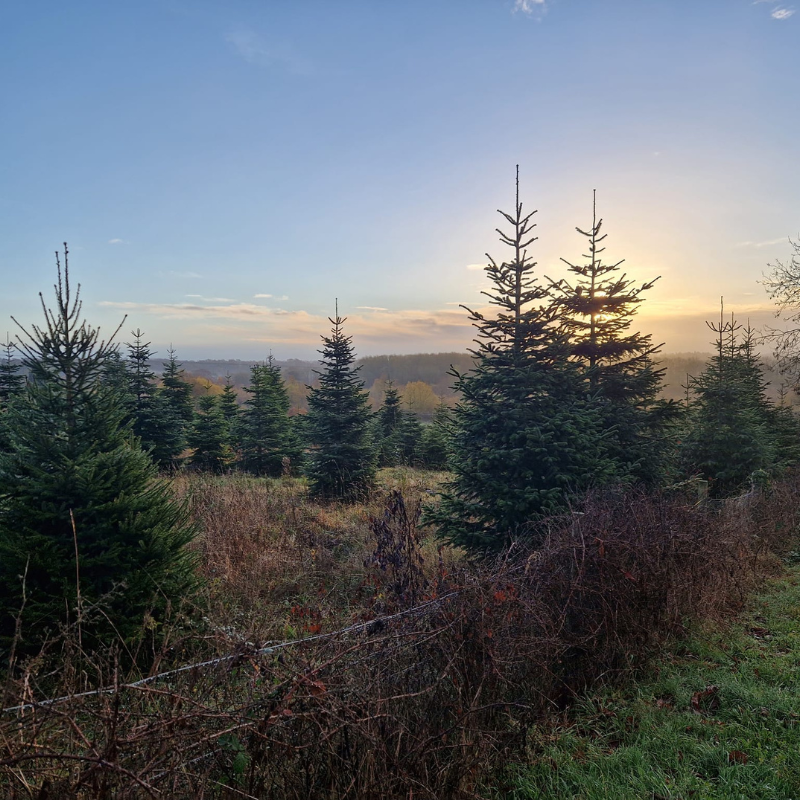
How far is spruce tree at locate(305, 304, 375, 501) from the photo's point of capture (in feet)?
48.3

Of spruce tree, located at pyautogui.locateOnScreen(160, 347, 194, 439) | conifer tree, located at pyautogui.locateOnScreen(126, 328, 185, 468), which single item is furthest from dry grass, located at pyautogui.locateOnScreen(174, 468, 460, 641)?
spruce tree, located at pyautogui.locateOnScreen(160, 347, 194, 439)

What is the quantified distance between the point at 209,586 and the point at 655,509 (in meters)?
5.85

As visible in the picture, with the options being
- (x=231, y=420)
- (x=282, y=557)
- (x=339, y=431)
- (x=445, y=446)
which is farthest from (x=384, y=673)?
(x=231, y=420)

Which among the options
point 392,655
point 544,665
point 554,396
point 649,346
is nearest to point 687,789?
point 544,665

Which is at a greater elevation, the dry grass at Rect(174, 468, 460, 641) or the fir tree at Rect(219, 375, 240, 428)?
the fir tree at Rect(219, 375, 240, 428)

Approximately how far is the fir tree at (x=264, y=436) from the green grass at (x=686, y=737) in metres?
16.2

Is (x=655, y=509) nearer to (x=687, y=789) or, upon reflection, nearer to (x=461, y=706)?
(x=687, y=789)

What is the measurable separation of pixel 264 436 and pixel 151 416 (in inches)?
163

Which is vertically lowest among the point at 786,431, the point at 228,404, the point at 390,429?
the point at 390,429

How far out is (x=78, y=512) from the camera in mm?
4695

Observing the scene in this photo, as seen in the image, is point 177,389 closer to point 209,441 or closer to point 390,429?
point 209,441

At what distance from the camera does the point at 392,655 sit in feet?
10.6

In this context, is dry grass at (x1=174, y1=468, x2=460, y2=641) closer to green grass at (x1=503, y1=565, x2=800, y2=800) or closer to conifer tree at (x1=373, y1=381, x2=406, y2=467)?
green grass at (x1=503, y1=565, x2=800, y2=800)

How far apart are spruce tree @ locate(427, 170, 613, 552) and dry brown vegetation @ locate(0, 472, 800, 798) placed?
84 cm
